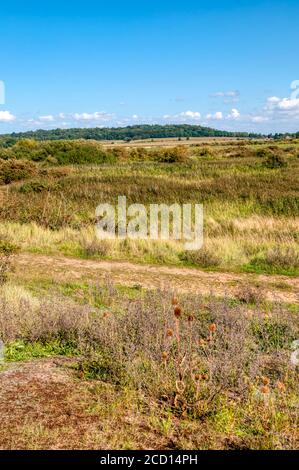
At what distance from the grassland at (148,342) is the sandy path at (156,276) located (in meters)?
0.05

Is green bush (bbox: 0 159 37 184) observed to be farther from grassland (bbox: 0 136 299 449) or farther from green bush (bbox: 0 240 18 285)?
green bush (bbox: 0 240 18 285)

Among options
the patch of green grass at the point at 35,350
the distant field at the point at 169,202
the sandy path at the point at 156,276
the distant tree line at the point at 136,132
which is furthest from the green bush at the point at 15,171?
the distant tree line at the point at 136,132

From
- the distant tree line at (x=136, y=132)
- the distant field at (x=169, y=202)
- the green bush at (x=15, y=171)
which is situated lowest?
the distant field at (x=169, y=202)

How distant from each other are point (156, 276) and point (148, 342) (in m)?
5.56

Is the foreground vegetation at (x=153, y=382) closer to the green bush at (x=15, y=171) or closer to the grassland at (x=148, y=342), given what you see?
the grassland at (x=148, y=342)

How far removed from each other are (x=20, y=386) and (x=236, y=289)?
6.24 m

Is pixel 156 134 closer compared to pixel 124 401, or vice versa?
pixel 124 401

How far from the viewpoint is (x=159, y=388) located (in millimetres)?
4070

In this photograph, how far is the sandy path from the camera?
32.2 ft

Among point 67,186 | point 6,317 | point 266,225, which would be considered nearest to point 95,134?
point 67,186

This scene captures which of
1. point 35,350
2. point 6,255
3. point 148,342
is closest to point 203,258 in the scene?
point 6,255

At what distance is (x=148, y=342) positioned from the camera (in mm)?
5172

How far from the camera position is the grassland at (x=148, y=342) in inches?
142
